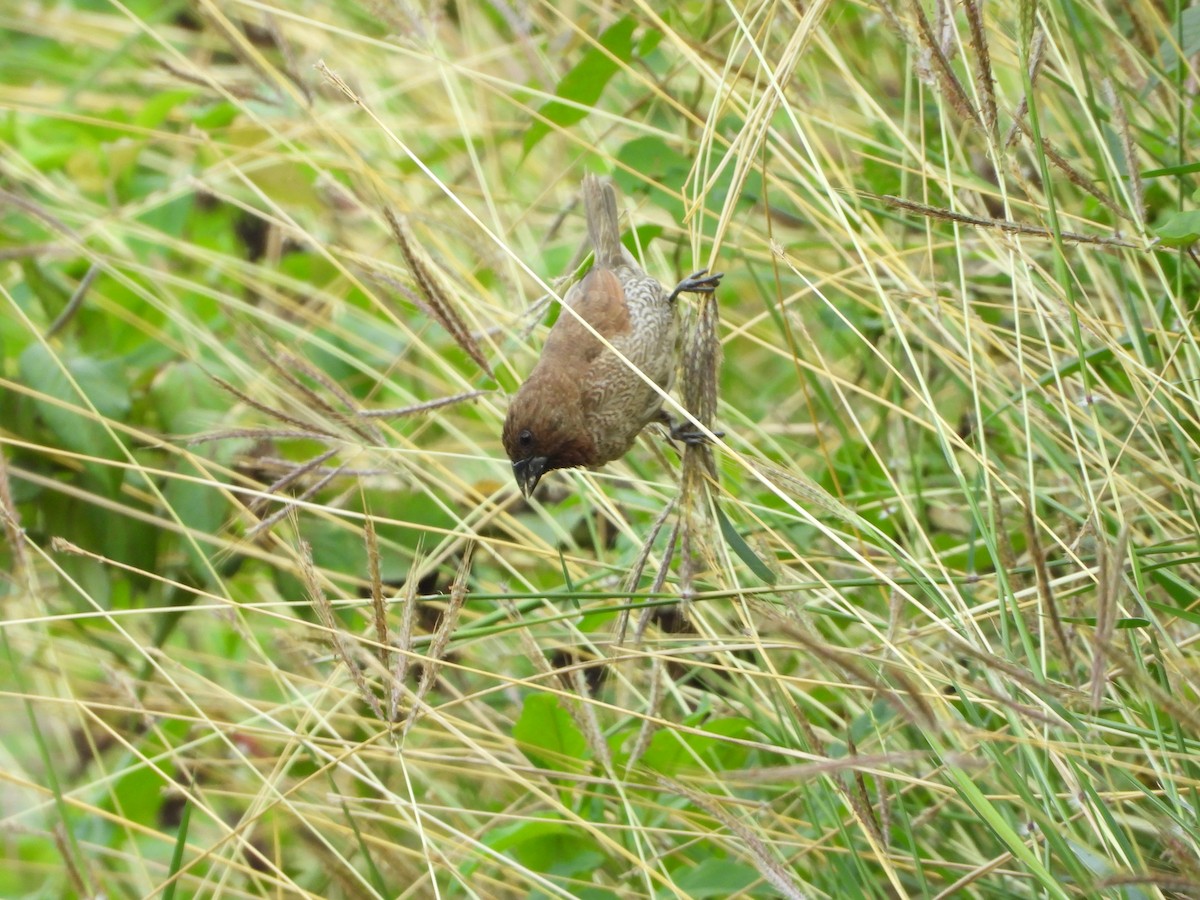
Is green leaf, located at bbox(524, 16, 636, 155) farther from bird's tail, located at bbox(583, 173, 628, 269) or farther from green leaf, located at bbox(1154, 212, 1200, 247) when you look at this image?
green leaf, located at bbox(1154, 212, 1200, 247)

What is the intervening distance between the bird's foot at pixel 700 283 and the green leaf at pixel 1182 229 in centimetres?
75

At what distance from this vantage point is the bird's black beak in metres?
2.59

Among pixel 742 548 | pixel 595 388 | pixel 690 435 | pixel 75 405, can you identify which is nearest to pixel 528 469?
pixel 595 388

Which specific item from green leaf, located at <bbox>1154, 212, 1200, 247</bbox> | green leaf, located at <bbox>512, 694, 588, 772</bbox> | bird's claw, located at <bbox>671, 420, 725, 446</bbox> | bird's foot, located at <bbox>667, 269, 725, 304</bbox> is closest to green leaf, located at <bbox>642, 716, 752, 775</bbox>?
green leaf, located at <bbox>512, 694, 588, 772</bbox>

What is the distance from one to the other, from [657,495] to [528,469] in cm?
31

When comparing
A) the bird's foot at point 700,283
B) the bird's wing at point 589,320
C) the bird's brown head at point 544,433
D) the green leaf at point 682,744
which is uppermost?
the bird's foot at point 700,283

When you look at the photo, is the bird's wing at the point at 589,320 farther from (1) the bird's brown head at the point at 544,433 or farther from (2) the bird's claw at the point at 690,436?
(2) the bird's claw at the point at 690,436

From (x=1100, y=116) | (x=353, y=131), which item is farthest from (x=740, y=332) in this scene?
(x=353, y=131)

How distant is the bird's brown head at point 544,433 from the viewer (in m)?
2.55

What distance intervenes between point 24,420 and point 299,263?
1020 mm

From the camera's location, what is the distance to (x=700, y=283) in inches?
94.8

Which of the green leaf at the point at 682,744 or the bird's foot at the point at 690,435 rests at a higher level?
the bird's foot at the point at 690,435

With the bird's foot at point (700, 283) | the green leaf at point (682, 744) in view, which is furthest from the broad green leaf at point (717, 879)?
the bird's foot at point (700, 283)

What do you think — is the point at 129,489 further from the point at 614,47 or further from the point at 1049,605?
the point at 1049,605
